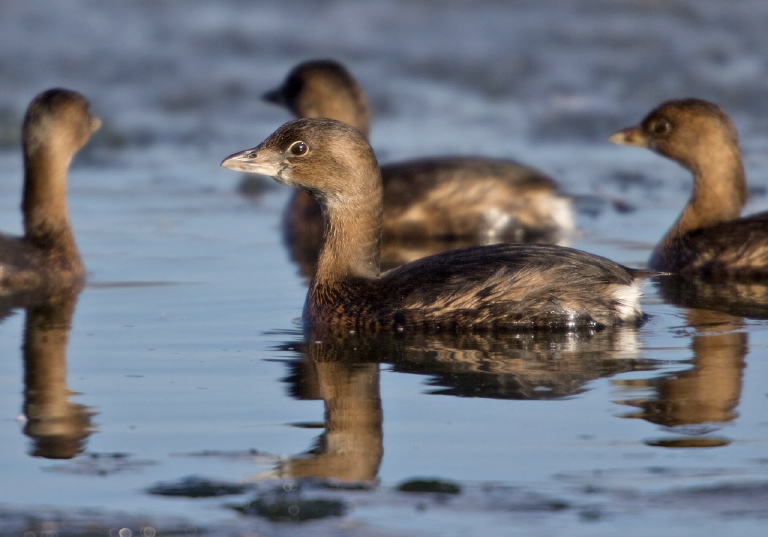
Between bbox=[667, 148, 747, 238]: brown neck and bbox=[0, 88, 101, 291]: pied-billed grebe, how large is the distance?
4061 mm

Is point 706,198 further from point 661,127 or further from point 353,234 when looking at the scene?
point 353,234

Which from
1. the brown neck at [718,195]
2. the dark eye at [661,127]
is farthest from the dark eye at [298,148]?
the dark eye at [661,127]

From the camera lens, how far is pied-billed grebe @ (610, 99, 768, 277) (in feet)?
29.7

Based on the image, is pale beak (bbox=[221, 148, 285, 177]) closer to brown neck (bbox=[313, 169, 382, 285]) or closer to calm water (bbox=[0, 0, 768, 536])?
brown neck (bbox=[313, 169, 382, 285])

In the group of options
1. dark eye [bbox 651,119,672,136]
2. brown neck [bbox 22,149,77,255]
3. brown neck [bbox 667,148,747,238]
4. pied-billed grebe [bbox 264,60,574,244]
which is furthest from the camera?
pied-billed grebe [bbox 264,60,574,244]

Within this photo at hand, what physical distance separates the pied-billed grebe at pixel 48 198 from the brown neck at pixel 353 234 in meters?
2.10

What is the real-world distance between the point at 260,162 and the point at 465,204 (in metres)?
3.90

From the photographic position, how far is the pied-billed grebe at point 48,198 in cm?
895

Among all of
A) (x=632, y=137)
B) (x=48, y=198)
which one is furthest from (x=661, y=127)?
(x=48, y=198)

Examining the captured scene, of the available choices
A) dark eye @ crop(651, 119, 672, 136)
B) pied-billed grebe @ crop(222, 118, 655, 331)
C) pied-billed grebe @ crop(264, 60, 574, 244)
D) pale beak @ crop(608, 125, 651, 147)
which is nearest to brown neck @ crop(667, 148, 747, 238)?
dark eye @ crop(651, 119, 672, 136)

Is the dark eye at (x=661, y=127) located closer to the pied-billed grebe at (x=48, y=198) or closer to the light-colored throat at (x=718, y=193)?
the light-colored throat at (x=718, y=193)

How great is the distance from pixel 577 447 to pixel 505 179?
6.55 metres

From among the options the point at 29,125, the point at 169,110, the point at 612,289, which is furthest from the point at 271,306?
the point at 169,110

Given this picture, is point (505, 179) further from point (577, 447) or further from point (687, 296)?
point (577, 447)
